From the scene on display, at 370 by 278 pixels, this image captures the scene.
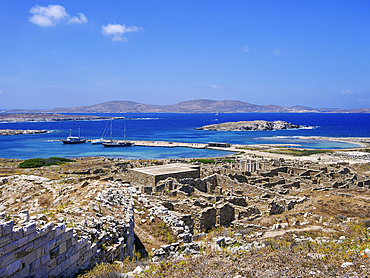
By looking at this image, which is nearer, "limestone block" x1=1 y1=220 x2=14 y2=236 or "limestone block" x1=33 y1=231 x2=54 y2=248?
"limestone block" x1=1 y1=220 x2=14 y2=236

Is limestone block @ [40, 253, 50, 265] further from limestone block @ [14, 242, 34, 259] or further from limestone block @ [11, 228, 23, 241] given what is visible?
limestone block @ [11, 228, 23, 241]

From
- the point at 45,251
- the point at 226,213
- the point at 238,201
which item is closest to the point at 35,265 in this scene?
the point at 45,251

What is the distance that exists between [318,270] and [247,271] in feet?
5.49

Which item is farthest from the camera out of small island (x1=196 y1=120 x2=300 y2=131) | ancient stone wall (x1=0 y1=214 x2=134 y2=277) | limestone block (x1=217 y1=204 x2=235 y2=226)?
small island (x1=196 y1=120 x2=300 y2=131)

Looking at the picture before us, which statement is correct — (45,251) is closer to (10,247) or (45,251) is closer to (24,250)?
(24,250)

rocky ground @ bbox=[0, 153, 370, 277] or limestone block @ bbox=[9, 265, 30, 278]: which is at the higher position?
limestone block @ bbox=[9, 265, 30, 278]

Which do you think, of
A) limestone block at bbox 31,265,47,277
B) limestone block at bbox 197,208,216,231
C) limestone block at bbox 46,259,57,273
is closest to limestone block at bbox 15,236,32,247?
limestone block at bbox 31,265,47,277

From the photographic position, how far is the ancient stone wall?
5.51 meters

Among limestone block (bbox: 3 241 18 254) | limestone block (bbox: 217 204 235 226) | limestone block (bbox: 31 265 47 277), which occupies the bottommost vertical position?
limestone block (bbox: 217 204 235 226)

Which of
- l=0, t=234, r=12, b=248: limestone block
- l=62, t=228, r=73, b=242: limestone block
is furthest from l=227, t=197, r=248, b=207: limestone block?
l=0, t=234, r=12, b=248: limestone block

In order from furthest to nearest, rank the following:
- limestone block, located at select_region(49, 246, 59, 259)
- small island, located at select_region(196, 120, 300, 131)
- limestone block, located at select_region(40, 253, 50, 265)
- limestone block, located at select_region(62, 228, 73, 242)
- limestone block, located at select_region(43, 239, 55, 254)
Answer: small island, located at select_region(196, 120, 300, 131)
limestone block, located at select_region(62, 228, 73, 242)
limestone block, located at select_region(49, 246, 59, 259)
limestone block, located at select_region(43, 239, 55, 254)
limestone block, located at select_region(40, 253, 50, 265)

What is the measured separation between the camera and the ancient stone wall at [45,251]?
5512mm

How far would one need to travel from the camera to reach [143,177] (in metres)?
22.5

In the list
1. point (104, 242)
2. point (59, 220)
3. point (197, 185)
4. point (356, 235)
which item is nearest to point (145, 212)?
point (104, 242)
